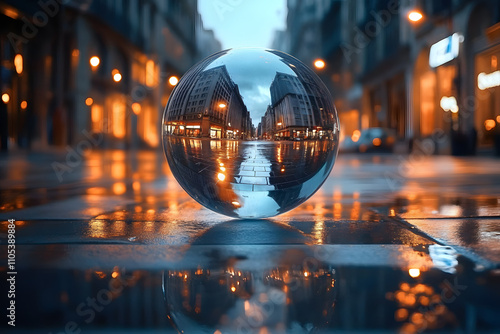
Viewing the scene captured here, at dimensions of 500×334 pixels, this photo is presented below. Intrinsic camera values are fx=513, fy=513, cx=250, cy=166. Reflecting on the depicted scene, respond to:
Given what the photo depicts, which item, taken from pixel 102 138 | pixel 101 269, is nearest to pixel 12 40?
pixel 102 138

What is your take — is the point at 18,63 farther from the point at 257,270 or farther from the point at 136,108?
the point at 257,270

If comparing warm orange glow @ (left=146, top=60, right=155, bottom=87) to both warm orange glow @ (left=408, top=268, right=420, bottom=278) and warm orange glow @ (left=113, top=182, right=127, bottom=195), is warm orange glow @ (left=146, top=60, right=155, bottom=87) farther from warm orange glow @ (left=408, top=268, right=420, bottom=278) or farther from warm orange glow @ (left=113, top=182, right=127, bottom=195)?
warm orange glow @ (left=408, top=268, right=420, bottom=278)

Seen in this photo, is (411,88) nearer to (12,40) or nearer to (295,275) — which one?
(12,40)

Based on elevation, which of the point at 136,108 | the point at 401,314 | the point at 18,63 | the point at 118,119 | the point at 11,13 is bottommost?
the point at 401,314

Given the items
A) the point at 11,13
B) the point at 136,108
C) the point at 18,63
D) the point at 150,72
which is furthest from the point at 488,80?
the point at 150,72

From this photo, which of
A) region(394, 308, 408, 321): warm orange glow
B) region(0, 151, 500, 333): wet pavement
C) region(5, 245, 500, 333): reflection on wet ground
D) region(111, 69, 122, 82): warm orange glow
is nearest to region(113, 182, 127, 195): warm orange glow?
region(0, 151, 500, 333): wet pavement

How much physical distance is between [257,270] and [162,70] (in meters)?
51.3

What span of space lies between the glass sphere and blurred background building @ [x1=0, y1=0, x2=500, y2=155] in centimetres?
1114

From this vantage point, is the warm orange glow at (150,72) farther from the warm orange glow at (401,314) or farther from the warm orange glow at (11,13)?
the warm orange glow at (401,314)

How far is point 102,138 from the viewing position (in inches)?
1447

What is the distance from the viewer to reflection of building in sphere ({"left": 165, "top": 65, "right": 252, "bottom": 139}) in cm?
342

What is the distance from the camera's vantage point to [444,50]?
27.2 meters

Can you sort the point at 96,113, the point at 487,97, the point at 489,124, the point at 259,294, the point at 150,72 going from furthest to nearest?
the point at 150,72, the point at 96,113, the point at 489,124, the point at 487,97, the point at 259,294

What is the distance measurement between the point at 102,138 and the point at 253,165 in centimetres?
3488
